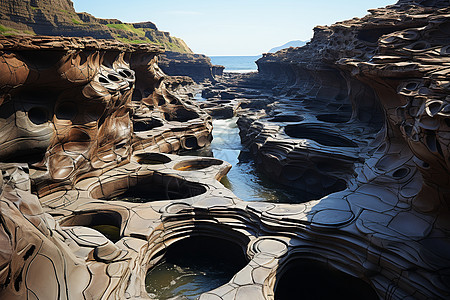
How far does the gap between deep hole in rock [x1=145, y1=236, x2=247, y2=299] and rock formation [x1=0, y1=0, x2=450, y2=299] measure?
0.82 feet

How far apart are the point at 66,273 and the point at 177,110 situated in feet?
50.4

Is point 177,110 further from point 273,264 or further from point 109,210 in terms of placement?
point 273,264

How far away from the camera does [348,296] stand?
672 cm

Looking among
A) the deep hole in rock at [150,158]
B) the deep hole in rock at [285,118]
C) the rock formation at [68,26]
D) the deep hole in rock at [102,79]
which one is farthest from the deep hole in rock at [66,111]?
the deep hole in rock at [285,118]

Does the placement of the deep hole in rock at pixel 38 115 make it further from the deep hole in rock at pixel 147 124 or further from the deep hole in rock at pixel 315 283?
the deep hole in rock at pixel 147 124

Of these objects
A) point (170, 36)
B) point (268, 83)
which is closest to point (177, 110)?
point (268, 83)

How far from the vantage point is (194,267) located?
769 centimetres

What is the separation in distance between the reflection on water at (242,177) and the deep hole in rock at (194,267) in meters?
3.94

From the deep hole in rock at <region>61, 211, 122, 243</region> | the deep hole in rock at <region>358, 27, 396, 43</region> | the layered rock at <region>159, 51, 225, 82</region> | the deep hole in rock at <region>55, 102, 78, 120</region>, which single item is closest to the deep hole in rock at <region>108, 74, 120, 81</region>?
the deep hole in rock at <region>55, 102, 78, 120</region>

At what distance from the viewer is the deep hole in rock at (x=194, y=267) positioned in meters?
7.00

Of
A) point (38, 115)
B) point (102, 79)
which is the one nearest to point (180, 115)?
point (102, 79)

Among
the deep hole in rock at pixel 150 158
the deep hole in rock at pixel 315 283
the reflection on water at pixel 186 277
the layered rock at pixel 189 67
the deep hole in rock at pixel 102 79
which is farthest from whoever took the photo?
the layered rock at pixel 189 67

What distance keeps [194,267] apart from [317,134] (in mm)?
10061

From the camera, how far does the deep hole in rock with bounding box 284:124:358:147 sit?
46.2ft
